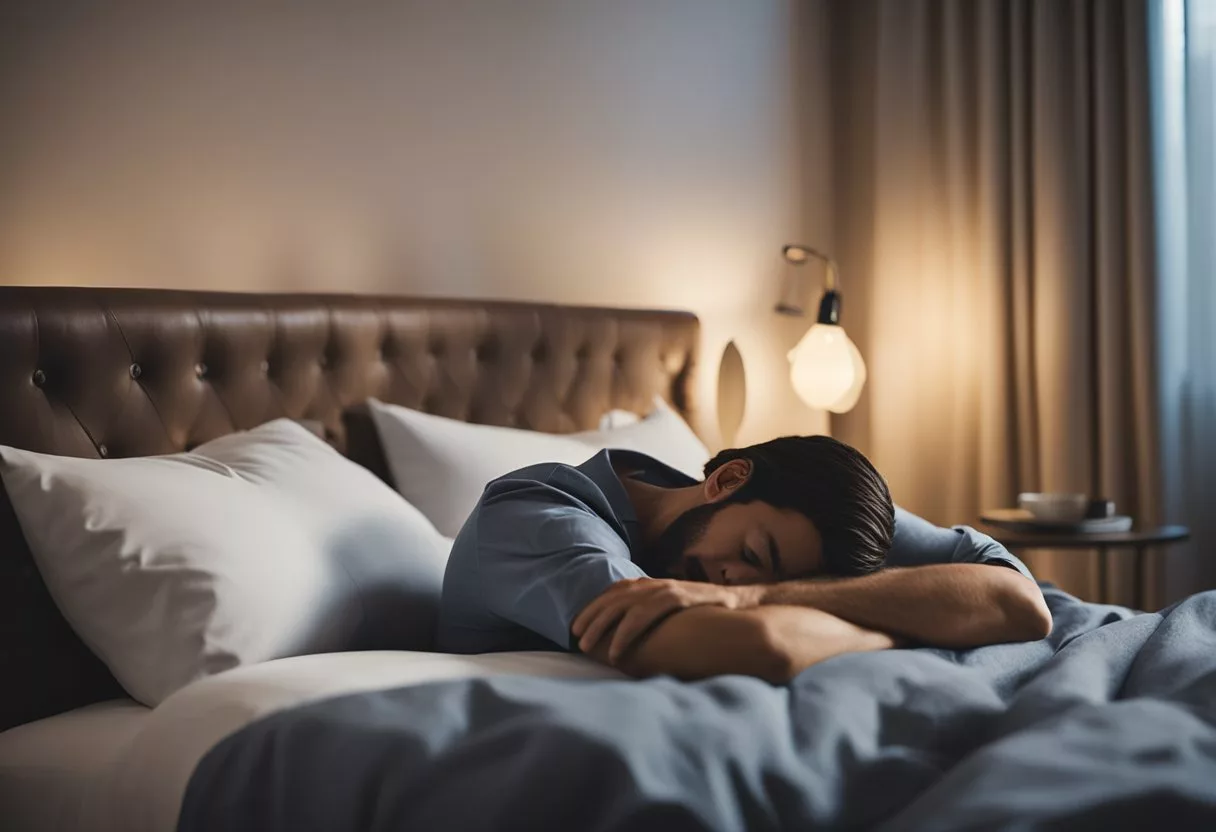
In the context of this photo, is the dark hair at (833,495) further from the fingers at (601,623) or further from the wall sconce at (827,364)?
the wall sconce at (827,364)

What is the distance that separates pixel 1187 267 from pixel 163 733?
3065 millimetres

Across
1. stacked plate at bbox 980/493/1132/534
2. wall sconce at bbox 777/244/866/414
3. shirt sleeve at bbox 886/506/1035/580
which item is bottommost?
stacked plate at bbox 980/493/1132/534

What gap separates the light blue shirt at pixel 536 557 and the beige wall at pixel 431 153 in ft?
3.22

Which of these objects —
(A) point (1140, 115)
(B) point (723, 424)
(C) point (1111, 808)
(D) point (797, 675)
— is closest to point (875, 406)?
(B) point (723, 424)

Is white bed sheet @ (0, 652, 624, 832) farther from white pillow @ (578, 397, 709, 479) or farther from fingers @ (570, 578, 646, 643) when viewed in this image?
white pillow @ (578, 397, 709, 479)

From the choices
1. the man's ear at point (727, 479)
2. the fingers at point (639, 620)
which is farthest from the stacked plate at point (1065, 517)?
the fingers at point (639, 620)

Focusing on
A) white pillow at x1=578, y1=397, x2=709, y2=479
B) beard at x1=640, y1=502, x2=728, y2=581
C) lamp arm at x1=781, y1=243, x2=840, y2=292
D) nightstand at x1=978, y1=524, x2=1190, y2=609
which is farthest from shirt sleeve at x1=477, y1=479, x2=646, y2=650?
lamp arm at x1=781, y1=243, x2=840, y2=292

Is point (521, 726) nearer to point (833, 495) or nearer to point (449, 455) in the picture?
point (833, 495)

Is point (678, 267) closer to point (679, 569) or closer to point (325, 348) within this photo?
point (325, 348)

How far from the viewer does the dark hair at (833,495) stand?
162 cm

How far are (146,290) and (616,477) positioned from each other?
2.92 ft

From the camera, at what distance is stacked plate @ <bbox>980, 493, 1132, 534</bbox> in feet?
9.49

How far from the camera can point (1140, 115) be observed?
328 cm

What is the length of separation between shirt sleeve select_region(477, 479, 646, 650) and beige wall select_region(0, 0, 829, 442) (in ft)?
3.38
